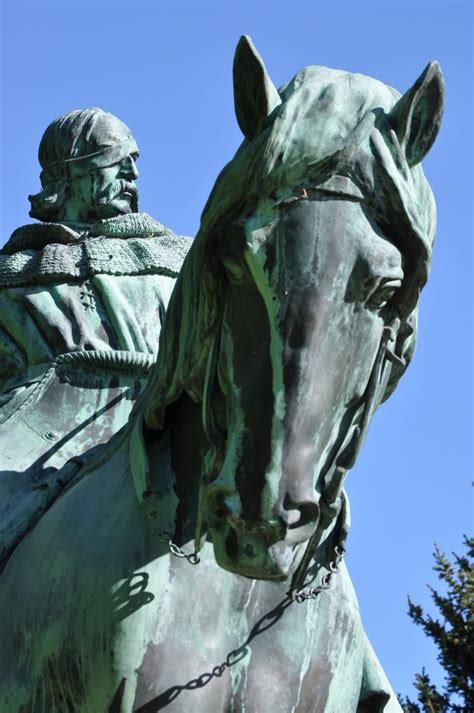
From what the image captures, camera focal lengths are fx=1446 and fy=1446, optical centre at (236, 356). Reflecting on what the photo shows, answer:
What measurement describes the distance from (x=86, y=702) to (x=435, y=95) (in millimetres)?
1557

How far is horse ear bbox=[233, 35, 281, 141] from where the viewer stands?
315 cm

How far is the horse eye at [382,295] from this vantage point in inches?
116

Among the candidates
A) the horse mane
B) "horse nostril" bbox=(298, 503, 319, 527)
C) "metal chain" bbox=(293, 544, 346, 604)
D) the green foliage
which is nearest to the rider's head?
the horse mane

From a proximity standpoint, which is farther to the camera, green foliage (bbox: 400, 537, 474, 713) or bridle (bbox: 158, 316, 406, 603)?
green foliage (bbox: 400, 537, 474, 713)

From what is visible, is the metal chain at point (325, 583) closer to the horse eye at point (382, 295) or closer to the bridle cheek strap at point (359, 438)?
the bridle cheek strap at point (359, 438)

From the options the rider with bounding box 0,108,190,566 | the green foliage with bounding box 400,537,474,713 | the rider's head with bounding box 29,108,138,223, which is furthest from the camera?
the green foliage with bounding box 400,537,474,713

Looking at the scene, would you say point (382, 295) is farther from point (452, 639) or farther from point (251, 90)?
point (452, 639)

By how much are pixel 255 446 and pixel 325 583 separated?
26.3 inches

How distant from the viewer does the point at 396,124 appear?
313cm

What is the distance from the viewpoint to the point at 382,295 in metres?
2.96

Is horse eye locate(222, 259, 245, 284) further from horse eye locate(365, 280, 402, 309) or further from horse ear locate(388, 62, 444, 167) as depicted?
horse ear locate(388, 62, 444, 167)

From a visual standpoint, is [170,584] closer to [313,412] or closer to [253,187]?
[313,412]

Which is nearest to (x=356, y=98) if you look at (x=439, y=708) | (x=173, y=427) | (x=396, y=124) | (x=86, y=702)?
(x=396, y=124)

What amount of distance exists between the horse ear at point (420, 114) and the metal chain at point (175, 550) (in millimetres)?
987
